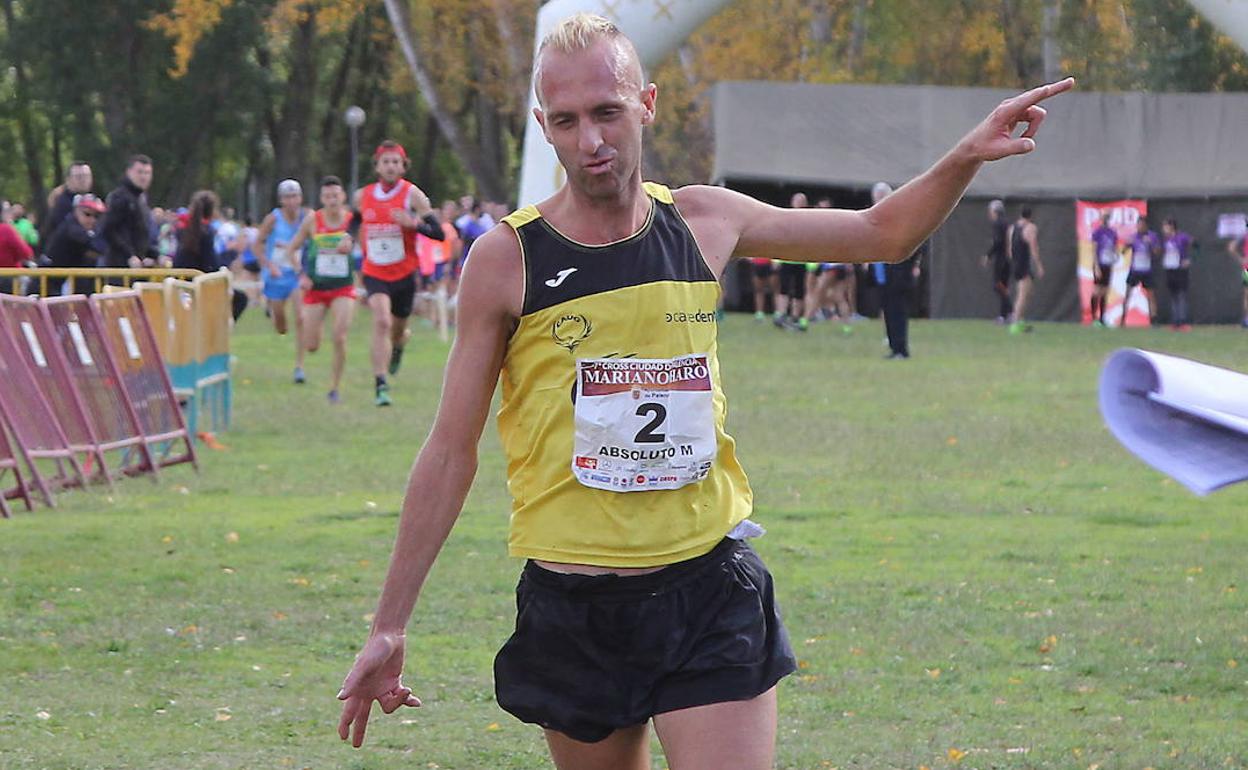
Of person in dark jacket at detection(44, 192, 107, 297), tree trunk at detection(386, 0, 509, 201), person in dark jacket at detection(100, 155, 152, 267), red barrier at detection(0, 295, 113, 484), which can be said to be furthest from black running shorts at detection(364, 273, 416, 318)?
tree trunk at detection(386, 0, 509, 201)

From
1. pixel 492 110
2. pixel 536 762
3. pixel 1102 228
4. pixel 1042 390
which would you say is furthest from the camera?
pixel 492 110

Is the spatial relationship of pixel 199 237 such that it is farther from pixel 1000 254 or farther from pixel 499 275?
pixel 499 275

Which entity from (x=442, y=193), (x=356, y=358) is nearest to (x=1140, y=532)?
(x=356, y=358)

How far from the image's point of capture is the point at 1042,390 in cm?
2072

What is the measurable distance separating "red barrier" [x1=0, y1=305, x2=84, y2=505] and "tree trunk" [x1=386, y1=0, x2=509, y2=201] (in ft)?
101

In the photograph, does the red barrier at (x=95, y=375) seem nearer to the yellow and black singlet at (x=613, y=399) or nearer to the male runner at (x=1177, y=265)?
the yellow and black singlet at (x=613, y=399)

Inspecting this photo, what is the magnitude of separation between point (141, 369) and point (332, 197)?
5.79 meters

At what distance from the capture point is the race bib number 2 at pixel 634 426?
3963mm

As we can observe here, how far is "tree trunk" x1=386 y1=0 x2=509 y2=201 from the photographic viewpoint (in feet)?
139

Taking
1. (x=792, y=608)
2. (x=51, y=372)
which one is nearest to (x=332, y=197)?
(x=51, y=372)

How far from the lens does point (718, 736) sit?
3.88 meters

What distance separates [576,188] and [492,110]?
50.4m

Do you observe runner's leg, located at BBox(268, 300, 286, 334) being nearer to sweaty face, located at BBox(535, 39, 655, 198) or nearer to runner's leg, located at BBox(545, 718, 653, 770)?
runner's leg, located at BBox(545, 718, 653, 770)

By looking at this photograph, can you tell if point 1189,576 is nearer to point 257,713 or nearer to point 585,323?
point 257,713
